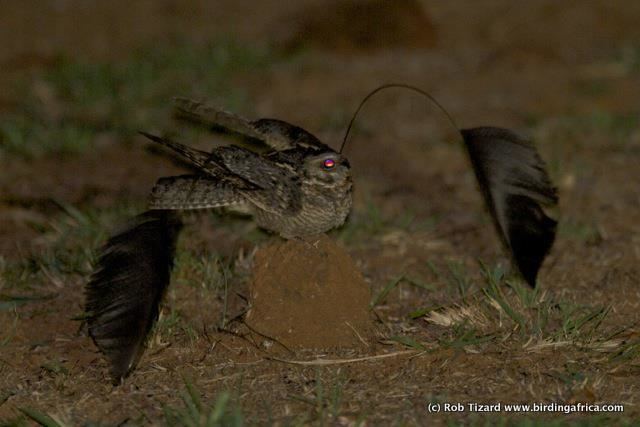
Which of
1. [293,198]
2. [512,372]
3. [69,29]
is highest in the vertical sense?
[293,198]

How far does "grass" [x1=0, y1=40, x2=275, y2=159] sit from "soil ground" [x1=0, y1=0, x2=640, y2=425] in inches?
0.9

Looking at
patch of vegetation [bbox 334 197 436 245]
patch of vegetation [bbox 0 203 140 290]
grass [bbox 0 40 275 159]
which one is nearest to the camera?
patch of vegetation [bbox 0 203 140 290]

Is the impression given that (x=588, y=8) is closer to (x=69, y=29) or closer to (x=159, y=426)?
(x=69, y=29)

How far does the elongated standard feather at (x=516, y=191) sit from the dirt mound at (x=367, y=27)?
5.10 m

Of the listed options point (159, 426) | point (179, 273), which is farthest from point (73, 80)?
point (159, 426)

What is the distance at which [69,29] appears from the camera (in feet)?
32.6

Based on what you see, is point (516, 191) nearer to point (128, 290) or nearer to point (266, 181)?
point (266, 181)

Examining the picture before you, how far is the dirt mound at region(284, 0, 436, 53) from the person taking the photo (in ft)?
30.4

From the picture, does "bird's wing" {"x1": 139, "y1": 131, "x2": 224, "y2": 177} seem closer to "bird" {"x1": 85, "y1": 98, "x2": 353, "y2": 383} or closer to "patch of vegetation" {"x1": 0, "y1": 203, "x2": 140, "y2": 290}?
"bird" {"x1": 85, "y1": 98, "x2": 353, "y2": 383}

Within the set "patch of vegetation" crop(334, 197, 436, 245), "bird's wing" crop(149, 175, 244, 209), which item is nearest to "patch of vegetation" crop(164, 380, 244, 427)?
"bird's wing" crop(149, 175, 244, 209)

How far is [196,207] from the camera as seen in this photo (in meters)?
3.87

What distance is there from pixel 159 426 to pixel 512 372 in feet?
4.05

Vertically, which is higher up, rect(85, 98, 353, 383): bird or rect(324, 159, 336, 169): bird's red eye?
rect(324, 159, 336, 169): bird's red eye

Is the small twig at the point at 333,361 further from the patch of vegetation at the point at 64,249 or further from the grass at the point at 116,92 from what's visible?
the grass at the point at 116,92
